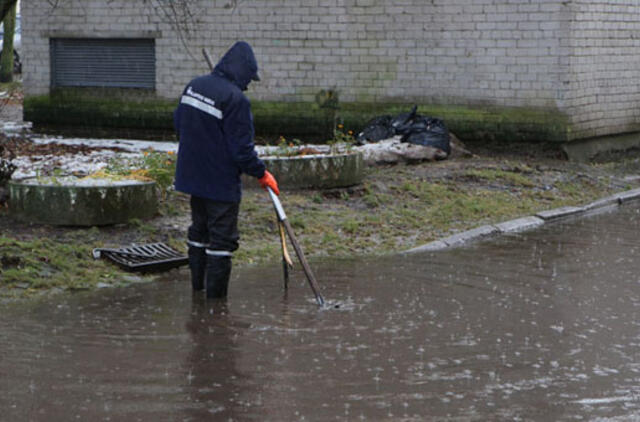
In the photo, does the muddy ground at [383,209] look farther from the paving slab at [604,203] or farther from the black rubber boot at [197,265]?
the black rubber boot at [197,265]

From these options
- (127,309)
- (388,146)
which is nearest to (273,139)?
(388,146)

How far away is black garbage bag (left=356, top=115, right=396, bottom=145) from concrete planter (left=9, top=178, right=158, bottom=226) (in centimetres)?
680

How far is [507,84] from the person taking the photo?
648 inches

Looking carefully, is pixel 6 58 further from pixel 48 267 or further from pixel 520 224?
pixel 48 267

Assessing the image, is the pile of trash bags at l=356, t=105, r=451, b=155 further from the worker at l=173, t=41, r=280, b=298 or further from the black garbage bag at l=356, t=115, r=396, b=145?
the worker at l=173, t=41, r=280, b=298

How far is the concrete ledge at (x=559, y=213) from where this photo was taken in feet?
38.1

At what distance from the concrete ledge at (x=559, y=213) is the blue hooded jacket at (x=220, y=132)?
5.04 m

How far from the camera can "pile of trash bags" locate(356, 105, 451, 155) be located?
50.4 feet

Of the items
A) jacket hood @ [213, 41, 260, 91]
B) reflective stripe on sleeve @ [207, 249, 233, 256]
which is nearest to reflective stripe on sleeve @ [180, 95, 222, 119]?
jacket hood @ [213, 41, 260, 91]

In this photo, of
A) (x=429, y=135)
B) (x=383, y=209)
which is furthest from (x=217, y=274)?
(x=429, y=135)

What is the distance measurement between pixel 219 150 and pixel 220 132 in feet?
→ 0.41

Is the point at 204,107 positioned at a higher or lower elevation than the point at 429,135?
higher

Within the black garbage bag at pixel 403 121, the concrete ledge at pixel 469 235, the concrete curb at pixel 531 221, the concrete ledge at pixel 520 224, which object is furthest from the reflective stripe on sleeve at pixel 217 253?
the black garbage bag at pixel 403 121

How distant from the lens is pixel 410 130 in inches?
610
